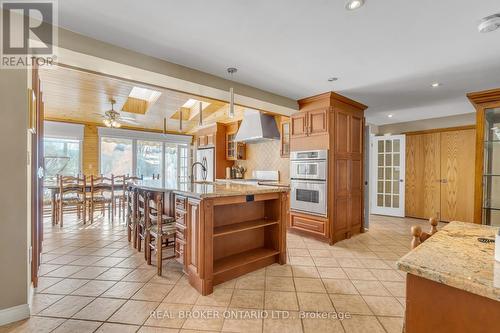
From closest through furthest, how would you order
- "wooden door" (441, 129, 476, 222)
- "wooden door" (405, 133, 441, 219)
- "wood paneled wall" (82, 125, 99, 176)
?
"wooden door" (441, 129, 476, 222) < "wooden door" (405, 133, 441, 219) < "wood paneled wall" (82, 125, 99, 176)

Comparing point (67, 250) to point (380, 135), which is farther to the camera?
point (380, 135)

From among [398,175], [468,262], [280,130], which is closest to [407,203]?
[398,175]

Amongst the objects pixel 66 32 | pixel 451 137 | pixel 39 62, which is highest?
pixel 66 32

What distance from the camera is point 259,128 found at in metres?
5.02

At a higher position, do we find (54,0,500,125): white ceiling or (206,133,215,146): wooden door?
(54,0,500,125): white ceiling

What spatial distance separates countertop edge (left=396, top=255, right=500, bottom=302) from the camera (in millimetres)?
659

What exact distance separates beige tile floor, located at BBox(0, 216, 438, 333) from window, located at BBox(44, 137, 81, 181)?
138 inches

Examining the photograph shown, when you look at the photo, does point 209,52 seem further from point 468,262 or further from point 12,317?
point 12,317

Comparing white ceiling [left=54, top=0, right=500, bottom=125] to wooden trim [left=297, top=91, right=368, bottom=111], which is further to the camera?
wooden trim [left=297, top=91, right=368, bottom=111]

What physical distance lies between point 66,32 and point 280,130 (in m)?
3.82

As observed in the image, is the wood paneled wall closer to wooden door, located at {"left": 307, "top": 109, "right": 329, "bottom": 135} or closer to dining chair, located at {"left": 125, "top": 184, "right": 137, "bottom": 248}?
dining chair, located at {"left": 125, "top": 184, "right": 137, "bottom": 248}

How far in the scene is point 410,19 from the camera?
1873 mm

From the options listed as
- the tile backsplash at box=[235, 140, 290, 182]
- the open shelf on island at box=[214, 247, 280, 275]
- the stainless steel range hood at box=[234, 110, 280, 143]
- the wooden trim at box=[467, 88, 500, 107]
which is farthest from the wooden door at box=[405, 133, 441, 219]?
the open shelf on island at box=[214, 247, 280, 275]

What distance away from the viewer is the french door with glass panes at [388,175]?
223 inches
